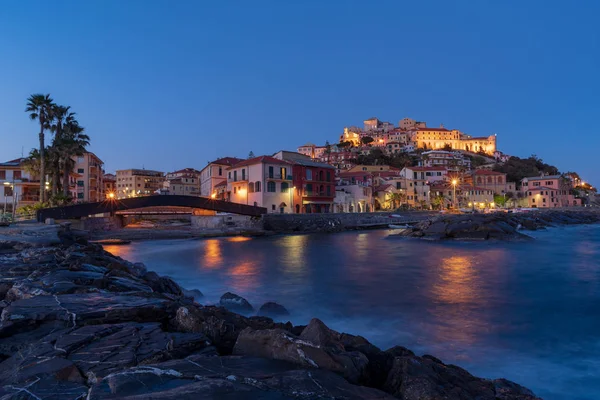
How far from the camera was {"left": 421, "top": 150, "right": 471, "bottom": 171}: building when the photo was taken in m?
119

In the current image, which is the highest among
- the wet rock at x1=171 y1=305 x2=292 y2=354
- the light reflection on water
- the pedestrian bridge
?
the pedestrian bridge

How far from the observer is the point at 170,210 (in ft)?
186

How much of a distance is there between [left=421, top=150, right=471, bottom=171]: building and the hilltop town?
15.8 inches

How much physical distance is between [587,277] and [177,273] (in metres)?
21.0

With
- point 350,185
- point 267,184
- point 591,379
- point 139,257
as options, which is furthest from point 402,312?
point 350,185

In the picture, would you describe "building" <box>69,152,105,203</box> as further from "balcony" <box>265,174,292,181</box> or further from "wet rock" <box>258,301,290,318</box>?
"wet rock" <box>258,301,290,318</box>

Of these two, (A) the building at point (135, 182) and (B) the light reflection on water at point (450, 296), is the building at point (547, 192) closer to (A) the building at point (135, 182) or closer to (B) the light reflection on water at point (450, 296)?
(B) the light reflection on water at point (450, 296)

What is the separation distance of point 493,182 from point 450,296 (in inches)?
3987

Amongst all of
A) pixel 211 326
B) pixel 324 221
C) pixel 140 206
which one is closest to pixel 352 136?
pixel 324 221

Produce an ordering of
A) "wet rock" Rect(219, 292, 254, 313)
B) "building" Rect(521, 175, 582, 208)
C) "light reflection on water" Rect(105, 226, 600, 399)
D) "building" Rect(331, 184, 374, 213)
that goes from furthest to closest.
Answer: "building" Rect(521, 175, 582, 208) < "building" Rect(331, 184, 374, 213) < "wet rock" Rect(219, 292, 254, 313) < "light reflection on water" Rect(105, 226, 600, 399)

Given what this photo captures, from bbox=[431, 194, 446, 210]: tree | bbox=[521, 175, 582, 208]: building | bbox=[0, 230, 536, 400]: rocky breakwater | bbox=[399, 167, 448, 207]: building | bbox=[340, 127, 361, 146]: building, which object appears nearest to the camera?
bbox=[0, 230, 536, 400]: rocky breakwater

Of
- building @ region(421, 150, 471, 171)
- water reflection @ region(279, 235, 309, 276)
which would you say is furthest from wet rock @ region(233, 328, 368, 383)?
building @ region(421, 150, 471, 171)

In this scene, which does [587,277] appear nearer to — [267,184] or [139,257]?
[139,257]

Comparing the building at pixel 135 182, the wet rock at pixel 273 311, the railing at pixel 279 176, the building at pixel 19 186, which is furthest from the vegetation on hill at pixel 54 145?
the building at pixel 135 182
